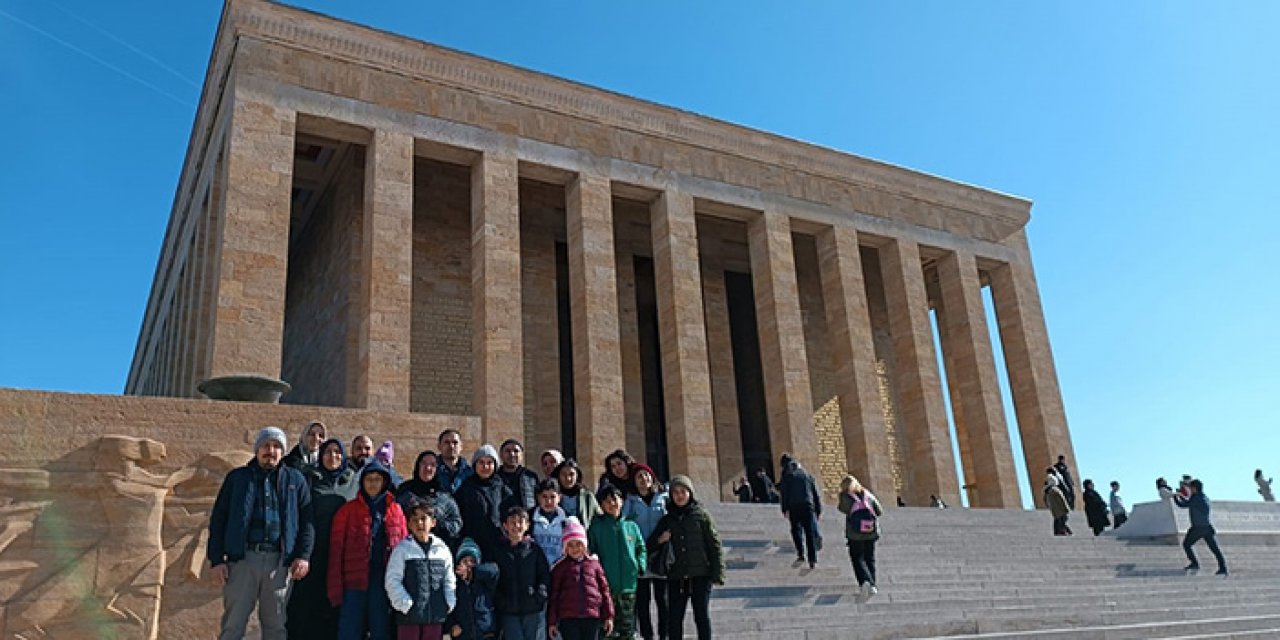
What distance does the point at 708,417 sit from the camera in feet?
56.1

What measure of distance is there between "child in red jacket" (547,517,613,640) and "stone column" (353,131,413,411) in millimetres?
→ 9401

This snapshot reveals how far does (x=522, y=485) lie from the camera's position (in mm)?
5867

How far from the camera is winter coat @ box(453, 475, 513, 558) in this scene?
5406mm

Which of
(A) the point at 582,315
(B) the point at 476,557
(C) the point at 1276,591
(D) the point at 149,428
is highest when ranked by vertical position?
(A) the point at 582,315

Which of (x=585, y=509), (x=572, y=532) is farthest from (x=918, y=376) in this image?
(x=572, y=532)

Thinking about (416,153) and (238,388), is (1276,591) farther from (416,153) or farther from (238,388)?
(416,153)

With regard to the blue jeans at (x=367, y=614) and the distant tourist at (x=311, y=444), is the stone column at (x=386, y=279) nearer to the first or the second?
the distant tourist at (x=311, y=444)

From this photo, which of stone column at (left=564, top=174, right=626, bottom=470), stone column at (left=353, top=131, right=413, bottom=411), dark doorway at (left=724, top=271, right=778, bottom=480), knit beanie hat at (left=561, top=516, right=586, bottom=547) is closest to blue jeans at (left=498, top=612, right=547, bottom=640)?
knit beanie hat at (left=561, top=516, right=586, bottom=547)

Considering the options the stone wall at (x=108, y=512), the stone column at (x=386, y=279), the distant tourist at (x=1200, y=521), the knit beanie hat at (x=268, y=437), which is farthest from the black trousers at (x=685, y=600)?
the stone column at (x=386, y=279)

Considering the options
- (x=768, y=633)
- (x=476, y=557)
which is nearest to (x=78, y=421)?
(x=476, y=557)

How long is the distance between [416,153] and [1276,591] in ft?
47.5

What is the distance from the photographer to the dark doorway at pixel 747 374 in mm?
22625

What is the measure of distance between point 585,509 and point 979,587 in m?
5.35

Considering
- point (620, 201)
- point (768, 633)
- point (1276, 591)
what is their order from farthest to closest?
point (620, 201)
point (1276, 591)
point (768, 633)
